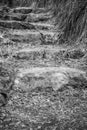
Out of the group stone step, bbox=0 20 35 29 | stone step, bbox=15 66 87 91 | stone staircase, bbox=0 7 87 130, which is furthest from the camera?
stone step, bbox=0 20 35 29

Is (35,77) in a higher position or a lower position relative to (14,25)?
higher

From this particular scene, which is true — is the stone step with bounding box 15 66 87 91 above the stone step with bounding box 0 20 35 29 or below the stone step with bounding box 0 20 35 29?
above

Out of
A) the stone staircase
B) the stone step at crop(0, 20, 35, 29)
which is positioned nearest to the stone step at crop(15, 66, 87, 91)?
A: the stone staircase

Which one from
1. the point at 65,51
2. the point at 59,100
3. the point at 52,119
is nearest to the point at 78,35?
the point at 65,51

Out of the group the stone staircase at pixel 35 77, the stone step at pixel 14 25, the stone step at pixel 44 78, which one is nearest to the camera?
the stone staircase at pixel 35 77

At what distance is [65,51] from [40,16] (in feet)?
12.1

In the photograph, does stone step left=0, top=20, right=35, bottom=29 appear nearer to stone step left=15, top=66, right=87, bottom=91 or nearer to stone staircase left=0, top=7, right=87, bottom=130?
stone staircase left=0, top=7, right=87, bottom=130

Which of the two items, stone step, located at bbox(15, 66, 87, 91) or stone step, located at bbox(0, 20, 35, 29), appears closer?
stone step, located at bbox(15, 66, 87, 91)

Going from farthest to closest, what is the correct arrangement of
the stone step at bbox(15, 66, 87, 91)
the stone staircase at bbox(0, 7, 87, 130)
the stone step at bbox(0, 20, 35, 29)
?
the stone step at bbox(0, 20, 35, 29) < the stone step at bbox(15, 66, 87, 91) < the stone staircase at bbox(0, 7, 87, 130)

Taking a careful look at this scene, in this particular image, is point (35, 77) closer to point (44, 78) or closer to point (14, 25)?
point (44, 78)

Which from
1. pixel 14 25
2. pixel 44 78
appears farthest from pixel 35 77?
pixel 14 25

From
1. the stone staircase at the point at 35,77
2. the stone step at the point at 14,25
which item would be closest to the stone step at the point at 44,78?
the stone staircase at the point at 35,77

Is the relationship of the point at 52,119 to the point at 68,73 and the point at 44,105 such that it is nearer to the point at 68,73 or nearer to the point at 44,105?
the point at 44,105

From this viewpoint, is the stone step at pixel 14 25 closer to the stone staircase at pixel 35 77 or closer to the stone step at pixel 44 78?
the stone staircase at pixel 35 77
